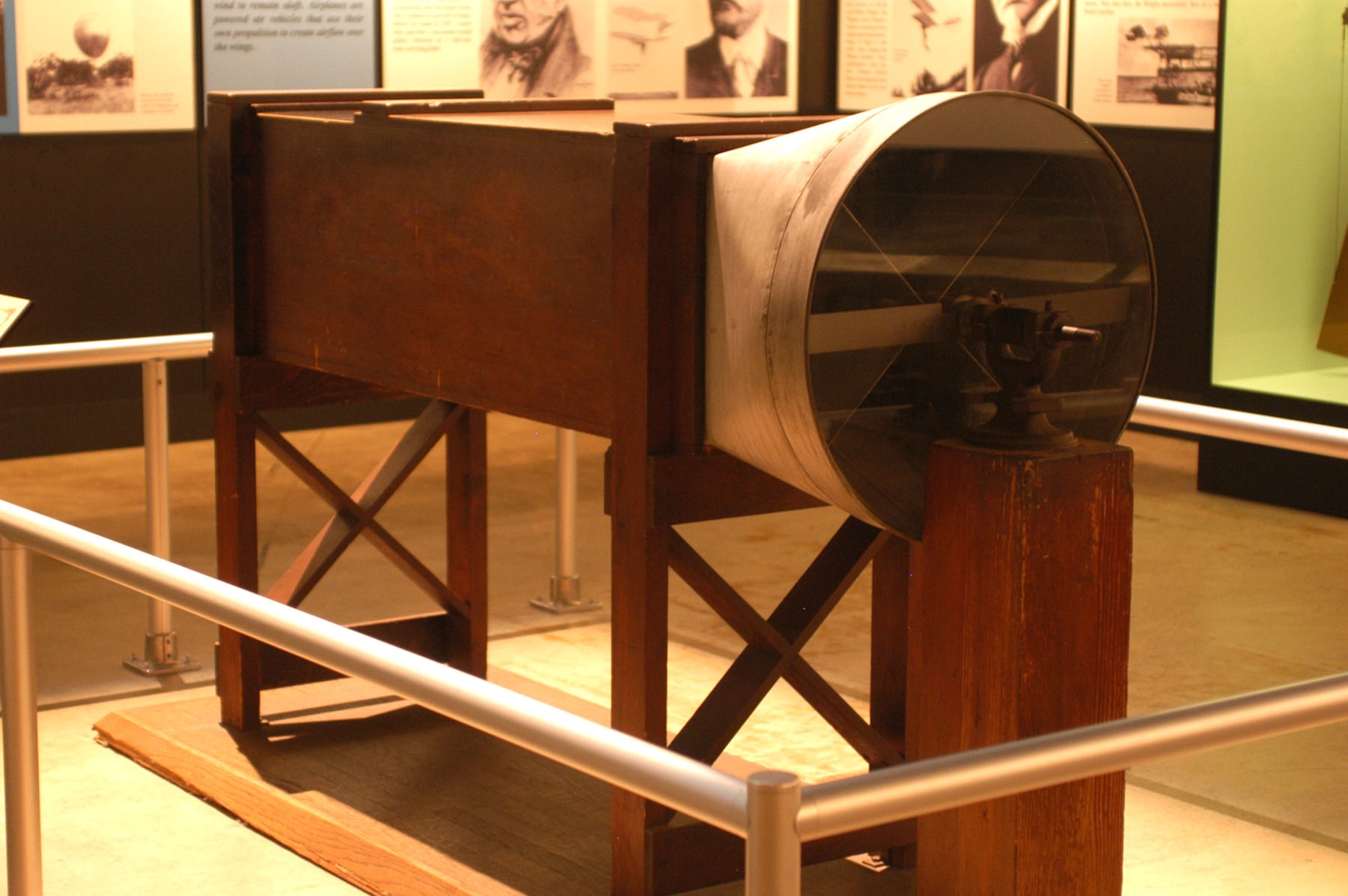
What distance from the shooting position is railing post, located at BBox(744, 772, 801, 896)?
1.74m

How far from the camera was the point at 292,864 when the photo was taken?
390 cm

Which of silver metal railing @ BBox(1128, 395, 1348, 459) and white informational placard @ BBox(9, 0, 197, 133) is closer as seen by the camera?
silver metal railing @ BBox(1128, 395, 1348, 459)

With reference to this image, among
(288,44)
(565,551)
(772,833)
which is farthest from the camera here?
(288,44)

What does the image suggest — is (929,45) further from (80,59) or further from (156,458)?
(156,458)

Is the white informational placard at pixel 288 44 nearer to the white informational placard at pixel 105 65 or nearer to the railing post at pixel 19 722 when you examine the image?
the white informational placard at pixel 105 65

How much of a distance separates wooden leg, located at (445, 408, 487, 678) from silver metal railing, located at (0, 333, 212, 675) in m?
0.71

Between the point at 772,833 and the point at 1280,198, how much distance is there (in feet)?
22.9

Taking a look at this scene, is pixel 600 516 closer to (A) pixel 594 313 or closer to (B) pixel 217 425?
(B) pixel 217 425

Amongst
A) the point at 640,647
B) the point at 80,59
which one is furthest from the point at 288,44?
the point at 640,647

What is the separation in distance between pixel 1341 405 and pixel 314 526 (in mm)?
4141

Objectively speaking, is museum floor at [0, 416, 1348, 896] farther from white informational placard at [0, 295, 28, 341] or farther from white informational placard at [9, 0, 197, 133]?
white informational placard at [9, 0, 197, 133]

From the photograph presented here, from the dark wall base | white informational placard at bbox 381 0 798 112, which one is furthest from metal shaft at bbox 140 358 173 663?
the dark wall base

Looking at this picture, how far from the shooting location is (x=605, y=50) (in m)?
9.79

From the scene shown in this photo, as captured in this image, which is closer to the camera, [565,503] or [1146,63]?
[565,503]
